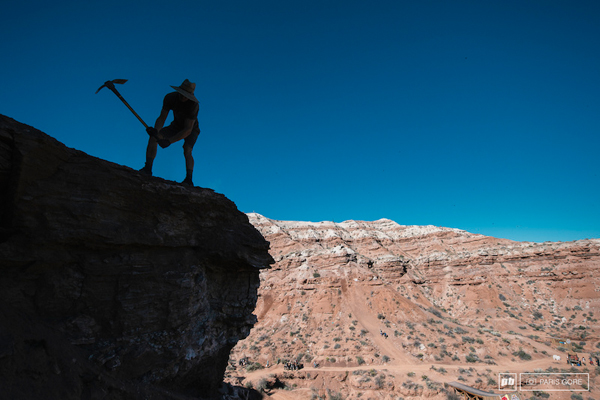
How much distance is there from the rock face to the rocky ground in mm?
15256

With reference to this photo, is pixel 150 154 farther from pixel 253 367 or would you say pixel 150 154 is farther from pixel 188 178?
pixel 253 367

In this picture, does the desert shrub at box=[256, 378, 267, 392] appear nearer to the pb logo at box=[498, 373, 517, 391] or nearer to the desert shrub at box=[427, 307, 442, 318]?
the pb logo at box=[498, 373, 517, 391]

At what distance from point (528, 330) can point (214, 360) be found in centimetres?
3467

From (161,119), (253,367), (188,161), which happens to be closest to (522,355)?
(253,367)

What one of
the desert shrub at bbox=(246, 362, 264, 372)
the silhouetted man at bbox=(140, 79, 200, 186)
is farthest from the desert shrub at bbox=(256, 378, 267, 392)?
the silhouetted man at bbox=(140, 79, 200, 186)

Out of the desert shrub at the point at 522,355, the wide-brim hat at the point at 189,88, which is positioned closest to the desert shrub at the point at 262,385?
the wide-brim hat at the point at 189,88

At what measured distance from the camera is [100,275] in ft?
17.7

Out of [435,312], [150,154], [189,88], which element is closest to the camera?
[150,154]

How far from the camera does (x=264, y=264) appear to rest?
8516 mm

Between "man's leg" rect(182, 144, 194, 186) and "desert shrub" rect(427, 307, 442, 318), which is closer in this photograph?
"man's leg" rect(182, 144, 194, 186)

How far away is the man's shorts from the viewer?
712 cm

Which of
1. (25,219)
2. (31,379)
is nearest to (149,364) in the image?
(31,379)

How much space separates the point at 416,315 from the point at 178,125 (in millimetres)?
34417

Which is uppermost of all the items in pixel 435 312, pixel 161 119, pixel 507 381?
pixel 161 119
